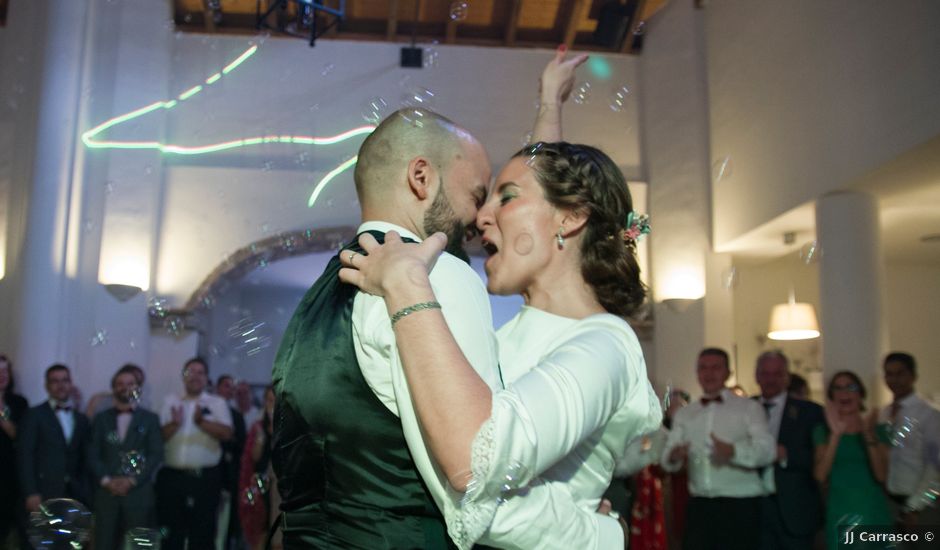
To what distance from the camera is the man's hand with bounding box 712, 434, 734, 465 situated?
3990 millimetres

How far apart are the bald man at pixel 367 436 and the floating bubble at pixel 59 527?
1.47 meters

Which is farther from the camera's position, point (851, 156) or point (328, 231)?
point (328, 231)

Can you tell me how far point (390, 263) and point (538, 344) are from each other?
0.28 m

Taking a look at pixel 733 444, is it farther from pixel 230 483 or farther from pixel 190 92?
pixel 190 92

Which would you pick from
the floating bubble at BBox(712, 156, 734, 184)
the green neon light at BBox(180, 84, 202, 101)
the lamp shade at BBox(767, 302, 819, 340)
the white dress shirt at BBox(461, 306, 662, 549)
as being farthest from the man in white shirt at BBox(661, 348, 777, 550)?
the green neon light at BBox(180, 84, 202, 101)

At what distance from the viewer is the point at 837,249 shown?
6.37 m

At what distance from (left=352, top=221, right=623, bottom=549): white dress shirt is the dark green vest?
3 cm

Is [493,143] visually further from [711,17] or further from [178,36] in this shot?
[178,36]

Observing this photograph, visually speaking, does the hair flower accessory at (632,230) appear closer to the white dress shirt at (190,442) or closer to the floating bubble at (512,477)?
the floating bubble at (512,477)

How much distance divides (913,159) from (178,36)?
712cm

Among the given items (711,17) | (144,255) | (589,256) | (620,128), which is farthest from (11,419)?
(711,17)

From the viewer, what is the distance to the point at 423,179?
131 cm

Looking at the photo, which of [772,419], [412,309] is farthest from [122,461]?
[412,309]

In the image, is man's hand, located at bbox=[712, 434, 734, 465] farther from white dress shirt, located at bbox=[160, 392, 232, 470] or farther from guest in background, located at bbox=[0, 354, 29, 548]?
Result: guest in background, located at bbox=[0, 354, 29, 548]
